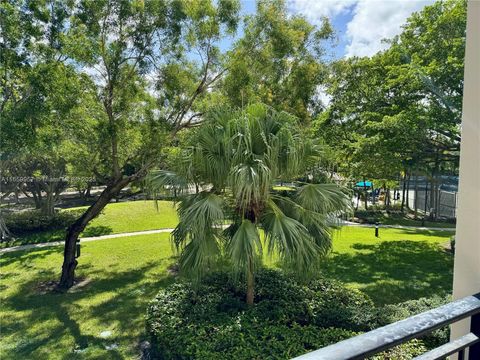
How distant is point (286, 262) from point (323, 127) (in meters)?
7.70

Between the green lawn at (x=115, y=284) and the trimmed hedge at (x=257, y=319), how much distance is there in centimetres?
90

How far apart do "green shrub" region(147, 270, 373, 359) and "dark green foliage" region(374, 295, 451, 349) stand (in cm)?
19

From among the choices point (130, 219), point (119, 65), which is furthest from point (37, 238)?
point (119, 65)

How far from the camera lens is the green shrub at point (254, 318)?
3.83 m

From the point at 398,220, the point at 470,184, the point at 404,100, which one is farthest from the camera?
the point at 398,220

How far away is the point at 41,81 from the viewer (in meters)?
5.18

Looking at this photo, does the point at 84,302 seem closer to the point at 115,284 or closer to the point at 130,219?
the point at 115,284

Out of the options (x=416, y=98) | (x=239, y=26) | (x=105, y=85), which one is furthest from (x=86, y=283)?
(x=416, y=98)

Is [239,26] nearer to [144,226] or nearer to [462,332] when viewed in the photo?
[462,332]

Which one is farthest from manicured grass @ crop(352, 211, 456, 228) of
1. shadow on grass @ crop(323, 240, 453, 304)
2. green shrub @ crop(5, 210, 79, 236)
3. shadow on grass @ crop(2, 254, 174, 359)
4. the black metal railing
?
the black metal railing

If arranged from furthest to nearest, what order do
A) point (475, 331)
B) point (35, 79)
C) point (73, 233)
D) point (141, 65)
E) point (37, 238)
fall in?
point (37, 238) → point (73, 233) → point (141, 65) → point (35, 79) → point (475, 331)

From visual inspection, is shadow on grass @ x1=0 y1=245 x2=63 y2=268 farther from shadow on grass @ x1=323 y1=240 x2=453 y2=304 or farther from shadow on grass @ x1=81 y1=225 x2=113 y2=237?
shadow on grass @ x1=323 y1=240 x2=453 y2=304

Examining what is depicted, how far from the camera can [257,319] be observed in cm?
445

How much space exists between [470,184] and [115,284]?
7.90 meters
